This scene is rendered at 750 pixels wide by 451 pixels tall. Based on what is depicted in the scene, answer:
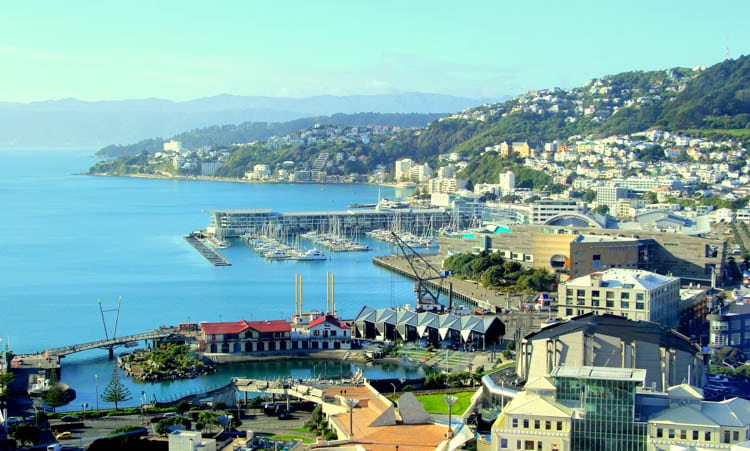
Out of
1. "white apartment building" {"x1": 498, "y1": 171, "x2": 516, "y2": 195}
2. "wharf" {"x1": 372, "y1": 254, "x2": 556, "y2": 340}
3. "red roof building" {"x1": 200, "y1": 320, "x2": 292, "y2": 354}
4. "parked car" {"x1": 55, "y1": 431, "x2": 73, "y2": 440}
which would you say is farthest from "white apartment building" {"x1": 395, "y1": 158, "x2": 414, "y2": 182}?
"parked car" {"x1": 55, "y1": 431, "x2": 73, "y2": 440}

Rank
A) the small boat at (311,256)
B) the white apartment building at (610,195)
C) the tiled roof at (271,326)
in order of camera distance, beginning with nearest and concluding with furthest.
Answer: the tiled roof at (271,326) < the small boat at (311,256) < the white apartment building at (610,195)

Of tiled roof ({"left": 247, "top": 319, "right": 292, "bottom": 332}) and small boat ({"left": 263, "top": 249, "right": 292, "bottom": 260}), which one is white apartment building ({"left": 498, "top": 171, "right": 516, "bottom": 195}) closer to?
small boat ({"left": 263, "top": 249, "right": 292, "bottom": 260})

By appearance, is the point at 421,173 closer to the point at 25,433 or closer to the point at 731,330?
the point at 731,330

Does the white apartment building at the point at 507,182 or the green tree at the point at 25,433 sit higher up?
the white apartment building at the point at 507,182

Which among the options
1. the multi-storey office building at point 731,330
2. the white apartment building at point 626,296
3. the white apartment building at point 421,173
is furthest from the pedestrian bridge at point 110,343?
the white apartment building at point 421,173

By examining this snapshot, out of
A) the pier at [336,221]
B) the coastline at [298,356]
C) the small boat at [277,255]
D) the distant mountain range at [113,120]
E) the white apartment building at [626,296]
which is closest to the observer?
the coastline at [298,356]

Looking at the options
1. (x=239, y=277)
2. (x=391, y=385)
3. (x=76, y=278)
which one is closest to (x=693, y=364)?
(x=391, y=385)

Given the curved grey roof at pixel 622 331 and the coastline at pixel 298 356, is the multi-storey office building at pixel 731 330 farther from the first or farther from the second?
the coastline at pixel 298 356
